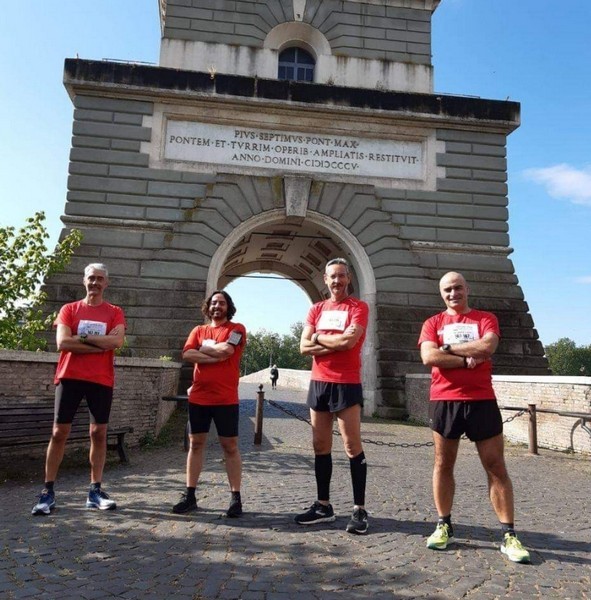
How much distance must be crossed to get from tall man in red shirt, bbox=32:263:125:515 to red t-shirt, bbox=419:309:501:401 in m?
2.72

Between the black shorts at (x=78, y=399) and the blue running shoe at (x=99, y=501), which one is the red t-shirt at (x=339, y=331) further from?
the blue running shoe at (x=99, y=501)

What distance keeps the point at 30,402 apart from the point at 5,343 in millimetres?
2257

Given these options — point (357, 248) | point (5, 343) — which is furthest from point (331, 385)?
point (357, 248)

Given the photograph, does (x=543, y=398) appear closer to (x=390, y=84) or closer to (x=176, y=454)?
(x=176, y=454)

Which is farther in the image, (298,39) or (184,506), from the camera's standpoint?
(298,39)

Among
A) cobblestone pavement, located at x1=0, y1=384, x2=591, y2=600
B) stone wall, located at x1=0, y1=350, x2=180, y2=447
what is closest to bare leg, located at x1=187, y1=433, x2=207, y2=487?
cobblestone pavement, located at x1=0, y1=384, x2=591, y2=600

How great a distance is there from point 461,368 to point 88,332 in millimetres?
3177

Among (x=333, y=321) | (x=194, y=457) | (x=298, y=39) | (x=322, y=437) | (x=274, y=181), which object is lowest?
(x=194, y=457)

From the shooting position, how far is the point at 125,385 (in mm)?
7941

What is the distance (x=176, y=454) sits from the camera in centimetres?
762

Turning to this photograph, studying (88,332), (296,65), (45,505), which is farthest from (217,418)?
(296,65)

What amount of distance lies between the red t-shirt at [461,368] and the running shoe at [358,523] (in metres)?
1.03

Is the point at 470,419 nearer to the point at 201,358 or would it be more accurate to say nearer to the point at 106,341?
the point at 201,358

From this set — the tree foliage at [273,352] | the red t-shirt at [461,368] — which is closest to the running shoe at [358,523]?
the red t-shirt at [461,368]
